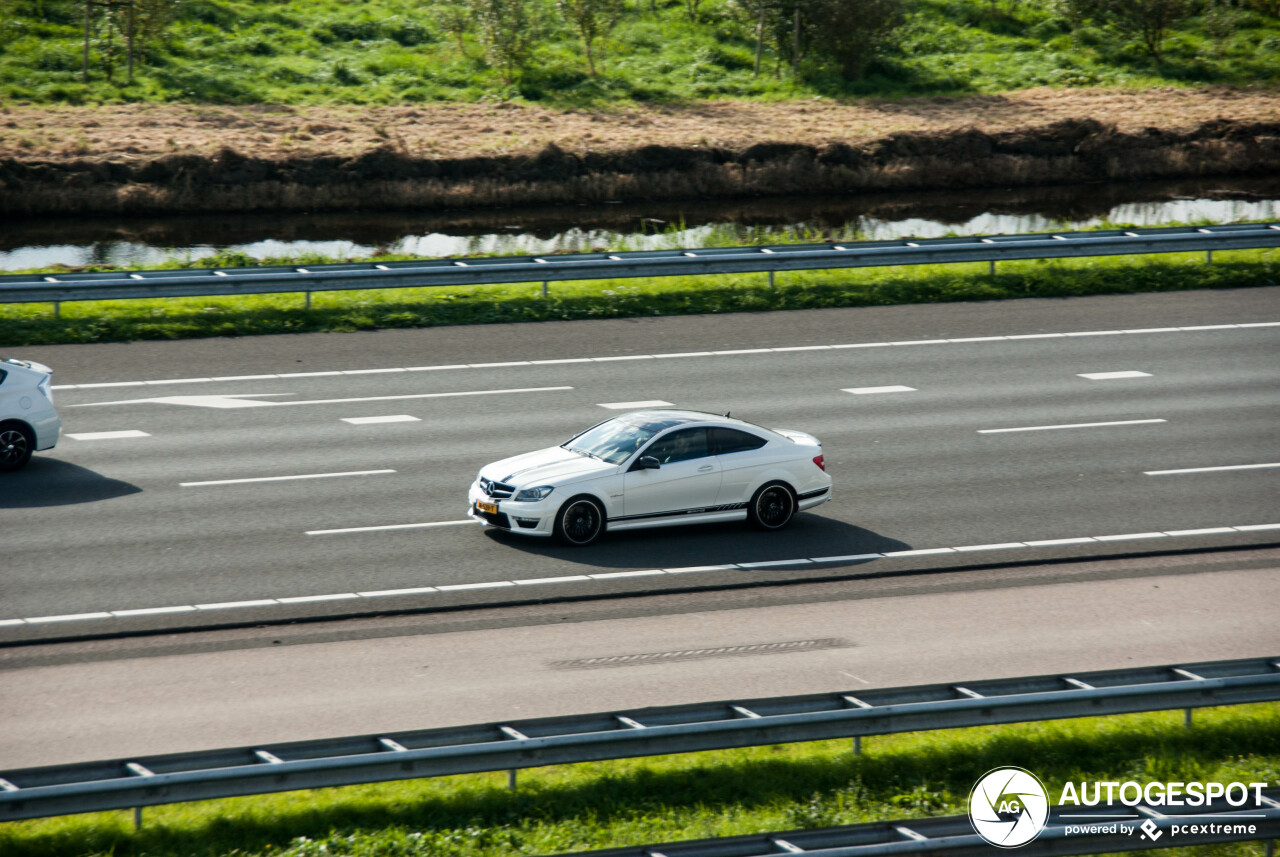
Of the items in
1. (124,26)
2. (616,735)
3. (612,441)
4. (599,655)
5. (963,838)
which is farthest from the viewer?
(124,26)

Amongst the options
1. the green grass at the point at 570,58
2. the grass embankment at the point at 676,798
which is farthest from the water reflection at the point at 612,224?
the grass embankment at the point at 676,798

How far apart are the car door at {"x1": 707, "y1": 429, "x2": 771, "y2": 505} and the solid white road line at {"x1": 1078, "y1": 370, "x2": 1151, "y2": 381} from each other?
8.38 meters

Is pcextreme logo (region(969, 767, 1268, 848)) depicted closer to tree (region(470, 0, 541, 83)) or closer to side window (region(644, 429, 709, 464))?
side window (region(644, 429, 709, 464))

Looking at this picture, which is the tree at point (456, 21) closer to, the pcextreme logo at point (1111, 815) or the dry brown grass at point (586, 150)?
the dry brown grass at point (586, 150)

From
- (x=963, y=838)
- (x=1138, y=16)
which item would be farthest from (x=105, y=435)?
(x=1138, y=16)

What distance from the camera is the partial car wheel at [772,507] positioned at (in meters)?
14.3

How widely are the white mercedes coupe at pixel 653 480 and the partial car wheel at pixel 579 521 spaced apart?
0.01 metres

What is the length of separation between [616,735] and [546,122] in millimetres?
39007

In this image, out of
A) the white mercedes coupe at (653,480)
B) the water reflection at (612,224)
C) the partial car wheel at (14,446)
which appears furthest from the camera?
the water reflection at (612,224)

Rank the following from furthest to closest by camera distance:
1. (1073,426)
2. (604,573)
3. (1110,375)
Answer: (1110,375)
(1073,426)
(604,573)

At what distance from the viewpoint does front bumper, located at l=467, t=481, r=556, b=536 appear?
44.3 ft

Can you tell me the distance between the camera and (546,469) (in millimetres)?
13828

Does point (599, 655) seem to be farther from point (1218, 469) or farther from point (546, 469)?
point (1218, 469)

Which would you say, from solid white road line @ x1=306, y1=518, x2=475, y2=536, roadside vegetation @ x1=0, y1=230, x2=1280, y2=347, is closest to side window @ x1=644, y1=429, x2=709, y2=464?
solid white road line @ x1=306, y1=518, x2=475, y2=536
